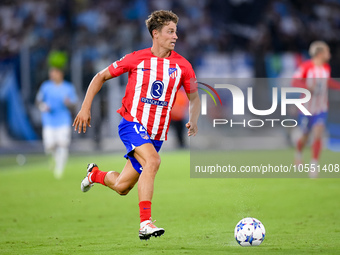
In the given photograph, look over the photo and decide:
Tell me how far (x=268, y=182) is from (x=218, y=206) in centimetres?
348

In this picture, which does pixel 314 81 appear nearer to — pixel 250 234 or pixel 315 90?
pixel 315 90

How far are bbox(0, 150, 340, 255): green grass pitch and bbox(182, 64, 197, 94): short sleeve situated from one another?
1.48 meters

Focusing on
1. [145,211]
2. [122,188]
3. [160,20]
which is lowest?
[145,211]

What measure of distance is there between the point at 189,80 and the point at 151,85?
0.39 meters

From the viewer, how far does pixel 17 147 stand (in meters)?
20.7

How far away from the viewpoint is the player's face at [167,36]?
244 inches

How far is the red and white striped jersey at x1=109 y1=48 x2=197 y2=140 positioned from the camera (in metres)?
6.20

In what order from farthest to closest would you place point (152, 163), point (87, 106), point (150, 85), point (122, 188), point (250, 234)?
point (122, 188), point (150, 85), point (87, 106), point (152, 163), point (250, 234)

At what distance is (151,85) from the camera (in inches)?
244

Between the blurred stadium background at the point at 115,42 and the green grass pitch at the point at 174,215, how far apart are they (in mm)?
6557

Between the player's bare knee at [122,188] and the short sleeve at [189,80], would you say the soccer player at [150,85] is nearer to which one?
the short sleeve at [189,80]

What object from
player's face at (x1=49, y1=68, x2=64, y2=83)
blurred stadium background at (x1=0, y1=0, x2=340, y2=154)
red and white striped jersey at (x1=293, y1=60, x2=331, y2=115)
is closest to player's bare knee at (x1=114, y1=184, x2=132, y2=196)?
red and white striped jersey at (x1=293, y1=60, x2=331, y2=115)

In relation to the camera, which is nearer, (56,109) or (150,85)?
(150,85)

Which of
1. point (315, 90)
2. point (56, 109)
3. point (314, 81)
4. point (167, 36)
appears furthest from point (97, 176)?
point (56, 109)
